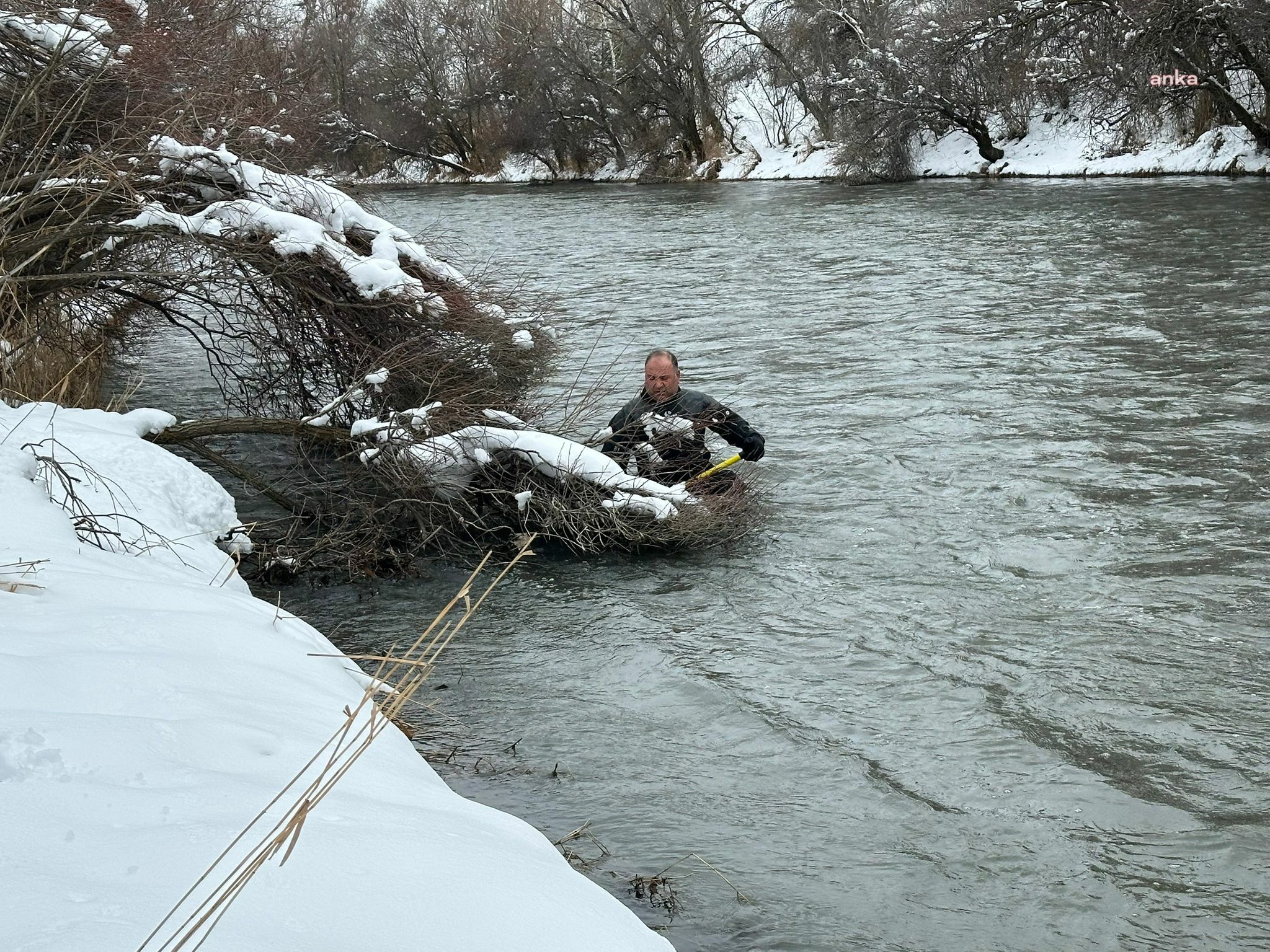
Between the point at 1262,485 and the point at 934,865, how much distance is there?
208 inches

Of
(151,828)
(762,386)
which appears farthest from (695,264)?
(151,828)

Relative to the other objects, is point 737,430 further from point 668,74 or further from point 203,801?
point 668,74

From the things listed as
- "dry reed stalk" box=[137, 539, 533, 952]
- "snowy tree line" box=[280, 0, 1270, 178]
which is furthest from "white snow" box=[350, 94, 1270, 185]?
"dry reed stalk" box=[137, 539, 533, 952]

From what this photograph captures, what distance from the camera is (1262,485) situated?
28.0 feet

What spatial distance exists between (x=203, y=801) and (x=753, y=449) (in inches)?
261

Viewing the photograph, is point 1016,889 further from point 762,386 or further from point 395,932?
point 762,386

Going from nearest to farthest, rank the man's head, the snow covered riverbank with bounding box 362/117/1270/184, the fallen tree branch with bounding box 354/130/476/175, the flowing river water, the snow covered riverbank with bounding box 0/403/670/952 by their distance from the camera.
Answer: the snow covered riverbank with bounding box 0/403/670/952 < the flowing river water < the man's head < the snow covered riverbank with bounding box 362/117/1270/184 < the fallen tree branch with bounding box 354/130/476/175

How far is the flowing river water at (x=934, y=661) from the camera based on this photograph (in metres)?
4.42

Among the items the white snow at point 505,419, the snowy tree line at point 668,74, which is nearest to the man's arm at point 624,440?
the white snow at point 505,419

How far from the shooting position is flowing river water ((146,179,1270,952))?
442 cm

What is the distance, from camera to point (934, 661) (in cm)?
636

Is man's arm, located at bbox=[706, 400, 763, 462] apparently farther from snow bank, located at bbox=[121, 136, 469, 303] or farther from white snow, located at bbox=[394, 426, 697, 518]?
snow bank, located at bbox=[121, 136, 469, 303]

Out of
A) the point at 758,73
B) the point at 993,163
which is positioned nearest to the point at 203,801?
the point at 993,163

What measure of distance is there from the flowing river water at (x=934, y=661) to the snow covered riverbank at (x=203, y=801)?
1.48 metres
